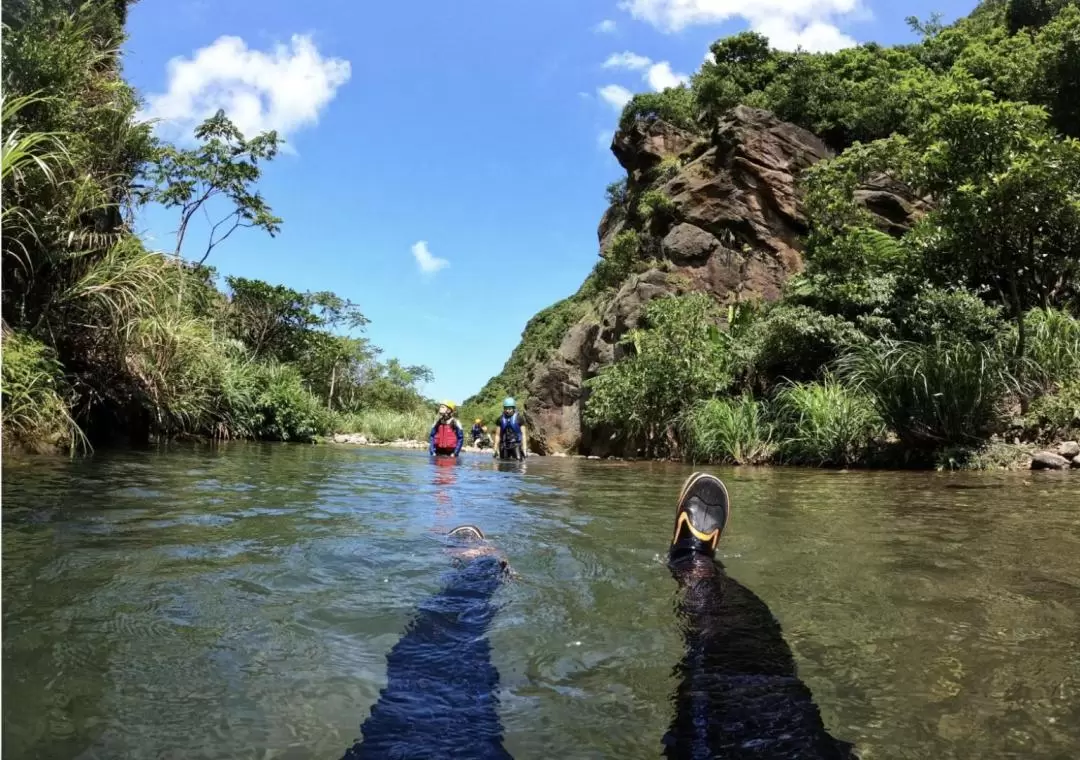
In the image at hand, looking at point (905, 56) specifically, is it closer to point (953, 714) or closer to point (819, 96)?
point (819, 96)

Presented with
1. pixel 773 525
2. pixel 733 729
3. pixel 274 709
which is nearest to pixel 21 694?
pixel 274 709

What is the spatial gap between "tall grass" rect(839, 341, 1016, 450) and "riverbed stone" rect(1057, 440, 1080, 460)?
0.94m

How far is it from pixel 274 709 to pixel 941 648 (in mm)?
2186

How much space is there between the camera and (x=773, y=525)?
4922 millimetres

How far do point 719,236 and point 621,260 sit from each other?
3.74 meters

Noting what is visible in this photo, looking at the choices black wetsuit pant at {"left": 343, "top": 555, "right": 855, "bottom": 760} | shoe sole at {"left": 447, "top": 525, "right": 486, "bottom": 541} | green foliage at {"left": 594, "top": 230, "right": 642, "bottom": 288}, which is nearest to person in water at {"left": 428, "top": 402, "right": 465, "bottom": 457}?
shoe sole at {"left": 447, "top": 525, "right": 486, "bottom": 541}

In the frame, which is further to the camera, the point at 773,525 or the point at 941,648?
the point at 773,525

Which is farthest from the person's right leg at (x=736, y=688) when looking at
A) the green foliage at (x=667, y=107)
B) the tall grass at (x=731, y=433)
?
the green foliage at (x=667, y=107)

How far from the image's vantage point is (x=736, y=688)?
207cm

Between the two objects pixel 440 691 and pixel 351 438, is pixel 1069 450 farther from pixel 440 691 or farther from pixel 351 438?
pixel 351 438

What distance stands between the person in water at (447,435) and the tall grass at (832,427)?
18.6ft

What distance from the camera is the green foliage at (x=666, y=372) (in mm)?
14242

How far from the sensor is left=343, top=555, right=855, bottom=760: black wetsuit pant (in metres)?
1.73

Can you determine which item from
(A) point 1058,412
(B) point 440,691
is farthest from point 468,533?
(A) point 1058,412
